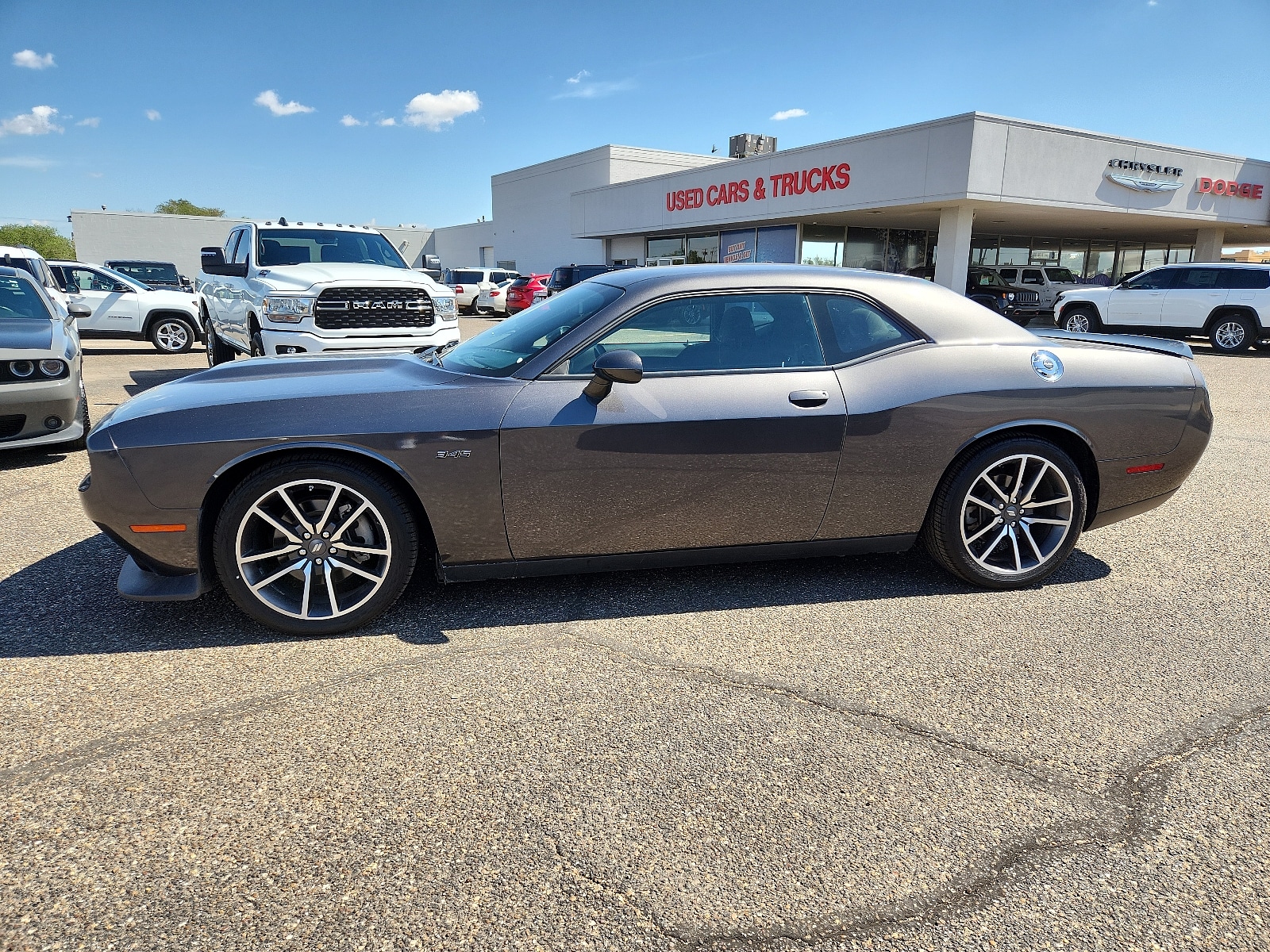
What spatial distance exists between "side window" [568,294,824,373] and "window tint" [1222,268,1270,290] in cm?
1680

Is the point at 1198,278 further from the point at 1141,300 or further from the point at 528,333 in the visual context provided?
the point at 528,333

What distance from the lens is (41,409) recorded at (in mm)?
6273

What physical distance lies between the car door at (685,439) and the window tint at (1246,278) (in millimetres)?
16819

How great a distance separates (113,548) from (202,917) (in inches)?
126

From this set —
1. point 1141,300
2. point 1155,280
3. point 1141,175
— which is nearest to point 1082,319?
point 1141,300

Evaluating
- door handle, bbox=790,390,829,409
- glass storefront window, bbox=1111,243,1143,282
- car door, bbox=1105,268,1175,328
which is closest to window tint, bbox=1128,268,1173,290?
car door, bbox=1105,268,1175,328

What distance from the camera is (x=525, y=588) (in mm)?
3953

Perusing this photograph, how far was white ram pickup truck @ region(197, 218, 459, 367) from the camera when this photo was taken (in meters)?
8.31

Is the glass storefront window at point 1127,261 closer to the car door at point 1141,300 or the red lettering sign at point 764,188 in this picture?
the red lettering sign at point 764,188

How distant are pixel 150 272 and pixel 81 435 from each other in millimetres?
19382

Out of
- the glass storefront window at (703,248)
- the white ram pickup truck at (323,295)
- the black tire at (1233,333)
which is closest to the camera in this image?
the white ram pickup truck at (323,295)

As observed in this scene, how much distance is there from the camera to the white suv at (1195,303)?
16.1 m

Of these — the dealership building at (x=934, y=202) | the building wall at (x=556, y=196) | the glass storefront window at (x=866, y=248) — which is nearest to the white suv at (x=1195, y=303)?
the dealership building at (x=934, y=202)

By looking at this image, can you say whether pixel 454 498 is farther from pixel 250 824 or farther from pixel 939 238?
pixel 939 238
